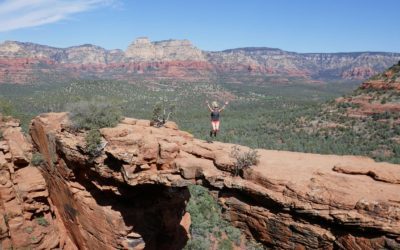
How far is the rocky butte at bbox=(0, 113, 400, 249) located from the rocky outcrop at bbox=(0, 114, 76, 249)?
0.17 feet

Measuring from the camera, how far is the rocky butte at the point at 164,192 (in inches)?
446

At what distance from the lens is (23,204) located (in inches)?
696

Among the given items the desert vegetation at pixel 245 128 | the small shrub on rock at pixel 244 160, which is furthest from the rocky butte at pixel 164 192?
the desert vegetation at pixel 245 128

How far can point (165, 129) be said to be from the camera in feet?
58.6

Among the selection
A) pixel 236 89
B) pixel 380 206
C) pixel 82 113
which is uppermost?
pixel 82 113

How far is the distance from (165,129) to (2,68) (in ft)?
663

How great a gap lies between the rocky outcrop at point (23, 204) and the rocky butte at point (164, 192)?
0.17 feet

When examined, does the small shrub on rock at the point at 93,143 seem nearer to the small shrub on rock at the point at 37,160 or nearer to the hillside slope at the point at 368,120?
the small shrub on rock at the point at 37,160

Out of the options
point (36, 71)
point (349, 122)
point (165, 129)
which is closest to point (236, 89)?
point (36, 71)

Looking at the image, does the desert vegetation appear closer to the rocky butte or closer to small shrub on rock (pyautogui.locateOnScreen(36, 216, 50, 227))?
the rocky butte

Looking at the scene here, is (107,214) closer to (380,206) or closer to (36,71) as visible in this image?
(380,206)

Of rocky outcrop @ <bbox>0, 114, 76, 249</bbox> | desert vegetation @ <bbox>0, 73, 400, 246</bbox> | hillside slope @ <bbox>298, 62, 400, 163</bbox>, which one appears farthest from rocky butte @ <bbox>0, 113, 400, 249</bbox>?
hillside slope @ <bbox>298, 62, 400, 163</bbox>

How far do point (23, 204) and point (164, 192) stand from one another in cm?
679

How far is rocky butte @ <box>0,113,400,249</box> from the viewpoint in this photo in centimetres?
1132
